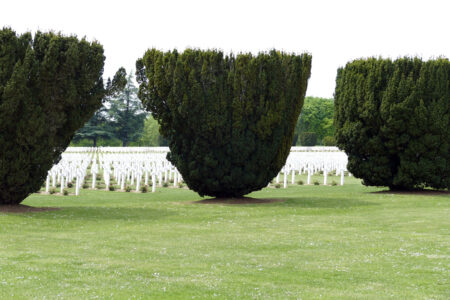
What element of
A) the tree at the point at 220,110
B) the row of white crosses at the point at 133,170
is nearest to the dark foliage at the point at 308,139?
the row of white crosses at the point at 133,170

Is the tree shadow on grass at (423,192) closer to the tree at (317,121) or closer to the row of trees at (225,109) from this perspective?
the row of trees at (225,109)

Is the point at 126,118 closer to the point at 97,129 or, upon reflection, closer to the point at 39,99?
the point at 97,129

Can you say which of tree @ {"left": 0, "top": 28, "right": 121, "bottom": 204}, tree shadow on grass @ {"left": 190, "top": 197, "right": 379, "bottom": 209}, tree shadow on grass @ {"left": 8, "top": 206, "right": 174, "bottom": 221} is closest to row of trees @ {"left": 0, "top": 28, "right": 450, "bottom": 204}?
tree @ {"left": 0, "top": 28, "right": 121, "bottom": 204}

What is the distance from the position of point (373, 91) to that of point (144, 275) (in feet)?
58.8

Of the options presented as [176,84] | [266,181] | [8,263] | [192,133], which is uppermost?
[176,84]

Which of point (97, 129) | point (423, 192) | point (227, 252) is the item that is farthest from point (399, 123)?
point (97, 129)

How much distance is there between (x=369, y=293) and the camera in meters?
8.50

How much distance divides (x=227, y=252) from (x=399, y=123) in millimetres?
14894

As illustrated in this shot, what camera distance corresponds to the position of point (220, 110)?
21453 millimetres

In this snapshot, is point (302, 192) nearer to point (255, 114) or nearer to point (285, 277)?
point (255, 114)

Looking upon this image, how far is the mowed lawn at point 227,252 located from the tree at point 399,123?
4.57 meters

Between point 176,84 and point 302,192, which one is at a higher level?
point 176,84

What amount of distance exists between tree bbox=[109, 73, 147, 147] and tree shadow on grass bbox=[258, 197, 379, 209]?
67718 millimetres

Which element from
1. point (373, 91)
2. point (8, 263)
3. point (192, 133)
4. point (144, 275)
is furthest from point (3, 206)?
point (373, 91)
